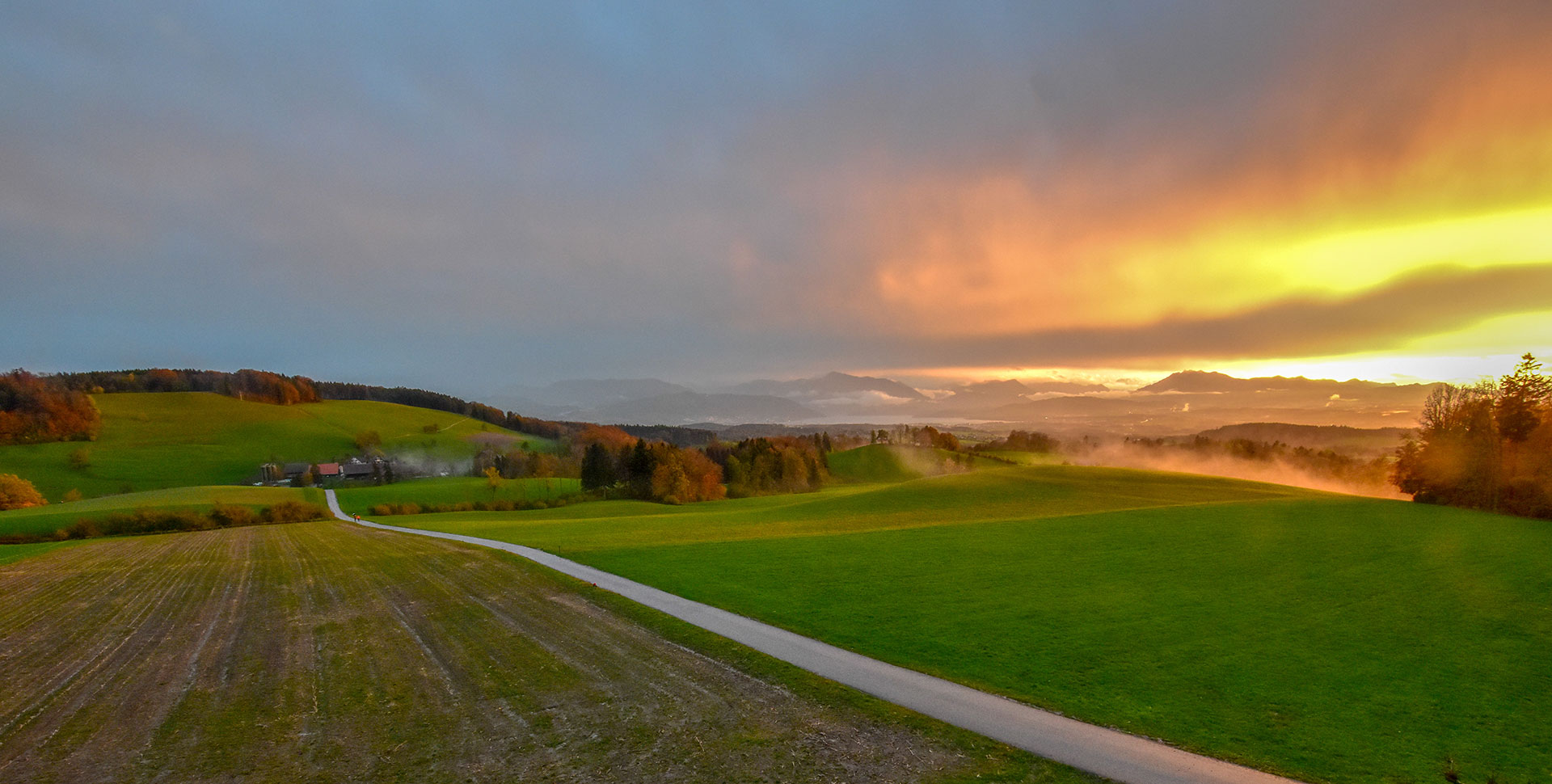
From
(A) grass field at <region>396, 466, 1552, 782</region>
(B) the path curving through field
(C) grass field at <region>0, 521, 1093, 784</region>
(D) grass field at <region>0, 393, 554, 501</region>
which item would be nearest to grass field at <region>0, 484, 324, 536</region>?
(D) grass field at <region>0, 393, 554, 501</region>

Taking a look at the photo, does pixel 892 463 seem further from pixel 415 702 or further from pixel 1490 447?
pixel 415 702

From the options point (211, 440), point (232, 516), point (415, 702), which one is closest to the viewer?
point (415, 702)

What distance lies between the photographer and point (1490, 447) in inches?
1644

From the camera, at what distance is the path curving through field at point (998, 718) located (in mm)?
9320

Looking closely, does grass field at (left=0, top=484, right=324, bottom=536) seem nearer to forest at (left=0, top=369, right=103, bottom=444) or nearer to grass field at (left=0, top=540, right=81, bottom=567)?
grass field at (left=0, top=540, right=81, bottom=567)

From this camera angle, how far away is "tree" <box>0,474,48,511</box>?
206 feet

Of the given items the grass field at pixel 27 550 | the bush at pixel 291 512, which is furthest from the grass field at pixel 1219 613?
the bush at pixel 291 512

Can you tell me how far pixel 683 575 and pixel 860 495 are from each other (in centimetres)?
3731

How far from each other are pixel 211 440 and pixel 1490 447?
15132 cm

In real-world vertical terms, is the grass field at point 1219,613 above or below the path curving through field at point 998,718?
below

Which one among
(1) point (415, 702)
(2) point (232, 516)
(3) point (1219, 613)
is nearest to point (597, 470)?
(2) point (232, 516)

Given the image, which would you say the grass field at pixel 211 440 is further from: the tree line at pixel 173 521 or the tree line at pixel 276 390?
the tree line at pixel 173 521

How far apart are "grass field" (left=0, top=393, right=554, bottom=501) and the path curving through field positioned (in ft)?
337

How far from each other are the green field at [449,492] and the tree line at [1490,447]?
276ft
